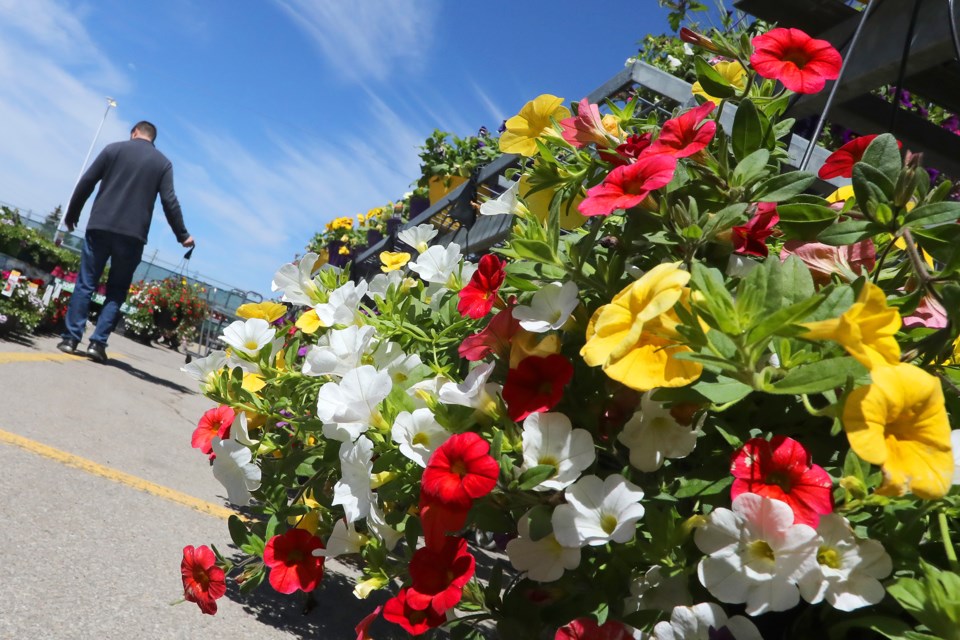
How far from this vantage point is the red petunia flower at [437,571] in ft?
3.42

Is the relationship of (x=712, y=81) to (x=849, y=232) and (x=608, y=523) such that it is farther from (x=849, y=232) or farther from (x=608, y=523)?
(x=608, y=523)

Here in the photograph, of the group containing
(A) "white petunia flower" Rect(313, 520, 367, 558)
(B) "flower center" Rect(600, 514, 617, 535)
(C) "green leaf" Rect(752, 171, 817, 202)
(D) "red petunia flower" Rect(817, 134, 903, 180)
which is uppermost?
(D) "red petunia flower" Rect(817, 134, 903, 180)

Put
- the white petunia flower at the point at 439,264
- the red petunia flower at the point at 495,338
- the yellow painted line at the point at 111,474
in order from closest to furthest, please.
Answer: the red petunia flower at the point at 495,338
the white petunia flower at the point at 439,264
the yellow painted line at the point at 111,474

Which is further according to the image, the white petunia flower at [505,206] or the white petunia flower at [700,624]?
the white petunia flower at [505,206]

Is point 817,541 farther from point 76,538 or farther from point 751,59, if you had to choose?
point 76,538

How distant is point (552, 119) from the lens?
4.33ft

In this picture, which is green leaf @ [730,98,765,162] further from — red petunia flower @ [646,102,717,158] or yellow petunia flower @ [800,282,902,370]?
yellow petunia flower @ [800,282,902,370]

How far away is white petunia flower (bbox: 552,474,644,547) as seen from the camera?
90 cm

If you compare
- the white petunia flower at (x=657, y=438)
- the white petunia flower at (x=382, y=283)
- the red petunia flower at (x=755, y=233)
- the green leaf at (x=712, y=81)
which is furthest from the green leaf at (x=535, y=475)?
the white petunia flower at (x=382, y=283)

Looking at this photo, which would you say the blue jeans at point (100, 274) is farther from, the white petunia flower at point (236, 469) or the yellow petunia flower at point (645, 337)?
the yellow petunia flower at point (645, 337)

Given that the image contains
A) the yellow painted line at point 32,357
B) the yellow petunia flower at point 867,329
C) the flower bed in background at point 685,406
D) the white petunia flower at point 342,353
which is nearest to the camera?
the yellow petunia flower at point 867,329

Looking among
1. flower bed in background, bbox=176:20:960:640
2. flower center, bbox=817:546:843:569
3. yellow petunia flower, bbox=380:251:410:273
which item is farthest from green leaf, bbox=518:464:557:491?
yellow petunia flower, bbox=380:251:410:273

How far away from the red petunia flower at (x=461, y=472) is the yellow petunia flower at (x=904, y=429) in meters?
0.43

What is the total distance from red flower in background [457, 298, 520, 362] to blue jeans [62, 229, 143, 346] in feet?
20.3
